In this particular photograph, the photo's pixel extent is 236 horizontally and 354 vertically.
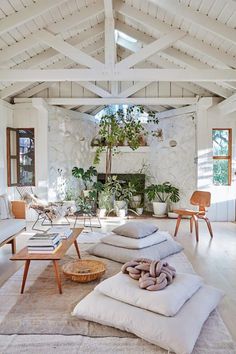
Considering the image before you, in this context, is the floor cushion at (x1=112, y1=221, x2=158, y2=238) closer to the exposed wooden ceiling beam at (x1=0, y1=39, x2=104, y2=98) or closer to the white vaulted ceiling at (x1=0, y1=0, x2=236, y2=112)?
the white vaulted ceiling at (x1=0, y1=0, x2=236, y2=112)

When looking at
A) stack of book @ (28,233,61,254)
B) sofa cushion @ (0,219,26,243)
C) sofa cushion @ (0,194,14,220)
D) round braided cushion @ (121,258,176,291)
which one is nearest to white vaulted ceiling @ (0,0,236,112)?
sofa cushion @ (0,194,14,220)

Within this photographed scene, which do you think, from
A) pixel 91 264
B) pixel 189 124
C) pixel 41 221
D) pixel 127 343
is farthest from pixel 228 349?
pixel 189 124

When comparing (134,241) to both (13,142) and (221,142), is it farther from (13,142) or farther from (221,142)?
(13,142)

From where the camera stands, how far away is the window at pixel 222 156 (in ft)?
22.5

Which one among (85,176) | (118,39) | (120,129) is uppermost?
(118,39)

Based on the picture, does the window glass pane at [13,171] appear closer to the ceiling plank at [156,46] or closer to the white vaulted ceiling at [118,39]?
the white vaulted ceiling at [118,39]

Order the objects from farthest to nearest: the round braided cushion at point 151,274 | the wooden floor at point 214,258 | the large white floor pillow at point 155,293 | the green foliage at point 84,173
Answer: the green foliage at point 84,173 < the wooden floor at point 214,258 < the round braided cushion at point 151,274 < the large white floor pillow at point 155,293

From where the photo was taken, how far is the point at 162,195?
7719mm

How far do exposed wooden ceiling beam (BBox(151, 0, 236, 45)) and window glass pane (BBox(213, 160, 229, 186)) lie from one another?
324 cm

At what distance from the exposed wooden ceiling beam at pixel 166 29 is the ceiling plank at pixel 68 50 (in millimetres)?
882

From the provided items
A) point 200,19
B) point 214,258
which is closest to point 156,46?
point 200,19

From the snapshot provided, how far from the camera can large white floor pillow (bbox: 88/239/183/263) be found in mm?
3762

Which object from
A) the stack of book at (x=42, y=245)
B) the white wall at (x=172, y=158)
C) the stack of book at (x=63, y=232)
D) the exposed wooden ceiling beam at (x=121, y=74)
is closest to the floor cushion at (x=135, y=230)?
the stack of book at (x=63, y=232)

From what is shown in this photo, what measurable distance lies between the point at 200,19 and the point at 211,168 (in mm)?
3463
